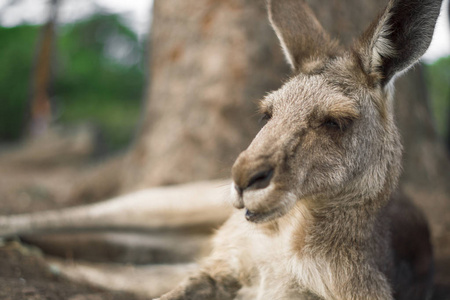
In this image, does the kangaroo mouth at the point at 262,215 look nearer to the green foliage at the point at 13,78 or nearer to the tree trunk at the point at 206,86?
the tree trunk at the point at 206,86

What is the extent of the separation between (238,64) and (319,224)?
2955mm

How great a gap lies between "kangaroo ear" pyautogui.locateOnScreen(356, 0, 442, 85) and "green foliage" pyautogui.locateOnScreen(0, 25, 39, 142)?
19.5 meters

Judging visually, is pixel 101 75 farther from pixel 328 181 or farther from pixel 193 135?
pixel 328 181

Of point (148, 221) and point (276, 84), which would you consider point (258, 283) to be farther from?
point (276, 84)

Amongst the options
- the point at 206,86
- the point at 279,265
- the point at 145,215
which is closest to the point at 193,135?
the point at 206,86

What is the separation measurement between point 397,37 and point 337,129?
0.64 m

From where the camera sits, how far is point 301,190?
242 centimetres

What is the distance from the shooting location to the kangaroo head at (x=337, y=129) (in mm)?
2281

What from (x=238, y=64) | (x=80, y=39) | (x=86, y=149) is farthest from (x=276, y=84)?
(x=80, y=39)

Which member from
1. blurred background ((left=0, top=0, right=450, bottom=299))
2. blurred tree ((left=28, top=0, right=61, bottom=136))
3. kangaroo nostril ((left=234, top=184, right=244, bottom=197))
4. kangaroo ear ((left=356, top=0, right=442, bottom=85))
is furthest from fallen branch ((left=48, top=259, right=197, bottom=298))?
blurred tree ((left=28, top=0, right=61, bottom=136))

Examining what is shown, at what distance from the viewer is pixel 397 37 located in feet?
8.79

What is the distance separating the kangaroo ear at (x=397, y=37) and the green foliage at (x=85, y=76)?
1751 cm

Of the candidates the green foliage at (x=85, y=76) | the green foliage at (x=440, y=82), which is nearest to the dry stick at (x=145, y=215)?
the green foliage at (x=440, y=82)

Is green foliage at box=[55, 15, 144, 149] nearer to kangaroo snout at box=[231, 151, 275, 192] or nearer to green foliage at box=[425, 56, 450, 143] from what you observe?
green foliage at box=[425, 56, 450, 143]
